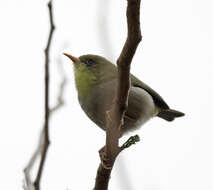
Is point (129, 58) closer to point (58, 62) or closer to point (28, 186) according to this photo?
point (28, 186)

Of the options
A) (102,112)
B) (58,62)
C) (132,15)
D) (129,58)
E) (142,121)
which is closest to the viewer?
(132,15)

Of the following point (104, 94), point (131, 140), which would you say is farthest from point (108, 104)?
point (131, 140)

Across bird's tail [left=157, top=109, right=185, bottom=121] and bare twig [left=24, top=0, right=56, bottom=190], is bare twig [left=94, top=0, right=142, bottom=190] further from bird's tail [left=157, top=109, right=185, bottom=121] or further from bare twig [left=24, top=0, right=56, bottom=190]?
bird's tail [left=157, top=109, right=185, bottom=121]

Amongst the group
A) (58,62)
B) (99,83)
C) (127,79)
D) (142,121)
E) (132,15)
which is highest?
(132,15)

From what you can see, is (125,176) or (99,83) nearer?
(125,176)

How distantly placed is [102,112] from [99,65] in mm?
887

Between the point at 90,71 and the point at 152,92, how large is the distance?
2.44ft

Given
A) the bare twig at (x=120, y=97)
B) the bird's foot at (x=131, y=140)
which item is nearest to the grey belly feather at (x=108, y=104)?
the bird's foot at (x=131, y=140)

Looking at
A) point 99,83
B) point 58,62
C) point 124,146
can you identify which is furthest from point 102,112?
point 124,146

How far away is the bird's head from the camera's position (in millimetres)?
5215

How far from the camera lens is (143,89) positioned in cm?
529

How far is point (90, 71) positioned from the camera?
5.39 meters

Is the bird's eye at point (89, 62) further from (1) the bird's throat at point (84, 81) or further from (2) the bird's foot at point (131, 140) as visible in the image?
(2) the bird's foot at point (131, 140)

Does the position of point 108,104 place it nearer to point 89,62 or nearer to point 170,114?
point 89,62
